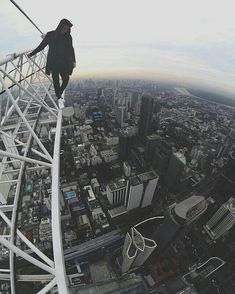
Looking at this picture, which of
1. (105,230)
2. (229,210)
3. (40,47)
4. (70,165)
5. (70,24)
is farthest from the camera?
(70,165)

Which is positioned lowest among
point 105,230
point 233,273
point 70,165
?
point 233,273

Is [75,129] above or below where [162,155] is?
above

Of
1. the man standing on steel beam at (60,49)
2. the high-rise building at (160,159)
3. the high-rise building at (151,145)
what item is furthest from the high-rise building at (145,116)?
the man standing on steel beam at (60,49)

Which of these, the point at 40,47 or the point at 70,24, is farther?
the point at 40,47

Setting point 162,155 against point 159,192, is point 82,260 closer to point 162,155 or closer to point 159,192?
point 159,192

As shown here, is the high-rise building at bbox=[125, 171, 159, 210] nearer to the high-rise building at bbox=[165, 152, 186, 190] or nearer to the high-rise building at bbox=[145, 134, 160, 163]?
the high-rise building at bbox=[165, 152, 186, 190]

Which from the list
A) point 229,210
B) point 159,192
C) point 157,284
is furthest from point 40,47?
point 159,192
